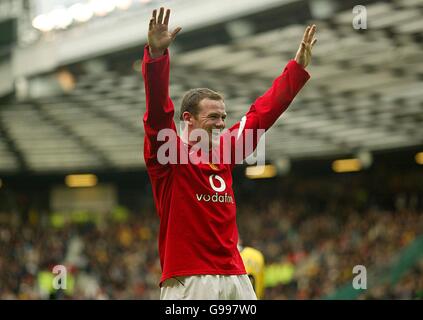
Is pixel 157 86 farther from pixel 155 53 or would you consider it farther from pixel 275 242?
pixel 275 242

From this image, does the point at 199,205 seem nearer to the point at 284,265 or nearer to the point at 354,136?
the point at 284,265

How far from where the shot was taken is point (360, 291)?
14.8 meters

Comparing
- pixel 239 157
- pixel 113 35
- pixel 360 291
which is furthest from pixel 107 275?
pixel 239 157

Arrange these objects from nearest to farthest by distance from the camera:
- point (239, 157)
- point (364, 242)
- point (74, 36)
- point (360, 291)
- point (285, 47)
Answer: point (239, 157) → point (360, 291) → point (285, 47) → point (74, 36) → point (364, 242)

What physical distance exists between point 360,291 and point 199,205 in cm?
1139

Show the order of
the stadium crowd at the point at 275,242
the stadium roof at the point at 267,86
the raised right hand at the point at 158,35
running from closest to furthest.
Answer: the raised right hand at the point at 158,35 < the stadium roof at the point at 267,86 < the stadium crowd at the point at 275,242

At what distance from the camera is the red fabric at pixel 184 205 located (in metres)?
3.77

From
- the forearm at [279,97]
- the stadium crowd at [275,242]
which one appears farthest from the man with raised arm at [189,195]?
the stadium crowd at [275,242]

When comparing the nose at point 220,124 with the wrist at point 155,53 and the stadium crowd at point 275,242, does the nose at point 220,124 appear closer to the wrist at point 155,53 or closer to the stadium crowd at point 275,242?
the wrist at point 155,53

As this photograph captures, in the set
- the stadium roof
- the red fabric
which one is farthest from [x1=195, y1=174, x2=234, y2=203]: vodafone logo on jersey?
the stadium roof

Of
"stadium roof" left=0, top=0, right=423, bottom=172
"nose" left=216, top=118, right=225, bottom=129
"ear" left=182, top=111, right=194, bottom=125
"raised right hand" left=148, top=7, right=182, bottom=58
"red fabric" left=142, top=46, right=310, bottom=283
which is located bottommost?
"red fabric" left=142, top=46, right=310, bottom=283

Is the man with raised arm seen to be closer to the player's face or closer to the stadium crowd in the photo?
the player's face

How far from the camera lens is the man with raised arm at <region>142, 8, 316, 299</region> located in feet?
12.3

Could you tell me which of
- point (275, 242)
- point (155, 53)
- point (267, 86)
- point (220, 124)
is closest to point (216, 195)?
point (220, 124)
